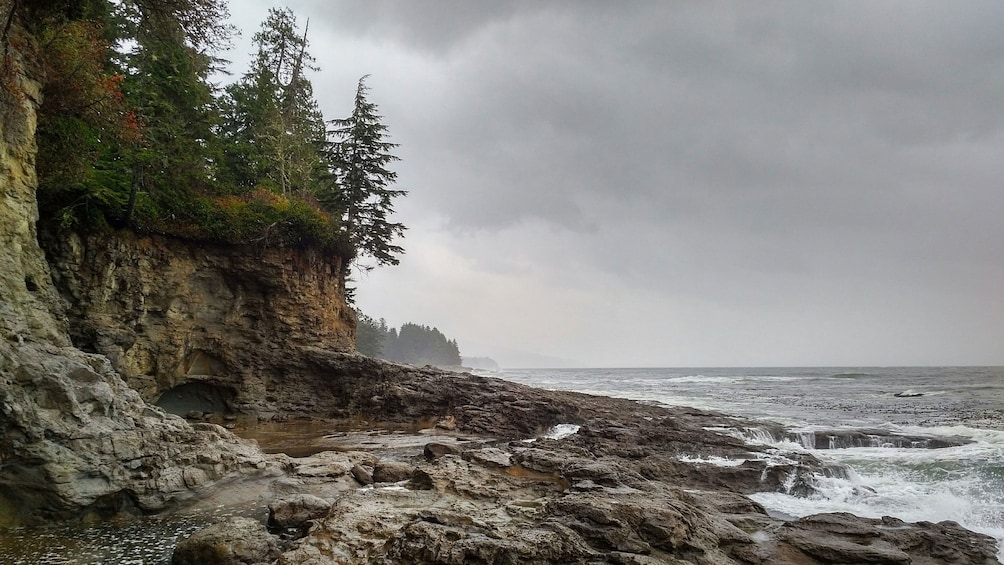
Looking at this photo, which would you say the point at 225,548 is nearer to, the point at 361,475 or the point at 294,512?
the point at 294,512

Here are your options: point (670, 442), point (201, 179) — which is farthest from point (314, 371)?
point (670, 442)

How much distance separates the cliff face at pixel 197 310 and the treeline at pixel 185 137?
0.96m

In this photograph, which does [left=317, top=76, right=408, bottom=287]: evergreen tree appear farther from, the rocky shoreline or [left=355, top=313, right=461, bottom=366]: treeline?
[left=355, top=313, right=461, bottom=366]: treeline

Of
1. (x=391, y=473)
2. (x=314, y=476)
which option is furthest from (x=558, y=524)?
(x=314, y=476)

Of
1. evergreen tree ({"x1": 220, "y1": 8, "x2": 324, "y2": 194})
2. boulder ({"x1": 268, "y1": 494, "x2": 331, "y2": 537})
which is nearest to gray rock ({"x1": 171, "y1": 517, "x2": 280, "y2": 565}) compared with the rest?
boulder ({"x1": 268, "y1": 494, "x2": 331, "y2": 537})

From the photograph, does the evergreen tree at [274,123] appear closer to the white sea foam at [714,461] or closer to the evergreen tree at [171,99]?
the evergreen tree at [171,99]

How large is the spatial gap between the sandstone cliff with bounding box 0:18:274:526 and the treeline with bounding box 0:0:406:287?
1940mm

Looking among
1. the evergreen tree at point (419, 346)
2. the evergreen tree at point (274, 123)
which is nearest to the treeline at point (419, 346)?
the evergreen tree at point (419, 346)

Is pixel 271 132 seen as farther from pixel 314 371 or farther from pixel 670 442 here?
pixel 670 442

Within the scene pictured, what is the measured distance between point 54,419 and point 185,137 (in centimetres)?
1786

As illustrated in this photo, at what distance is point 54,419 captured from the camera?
8062 mm

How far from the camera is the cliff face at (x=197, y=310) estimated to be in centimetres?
1582

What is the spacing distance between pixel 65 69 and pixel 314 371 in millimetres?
14547

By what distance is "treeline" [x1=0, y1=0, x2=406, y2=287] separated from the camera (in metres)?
11.6
